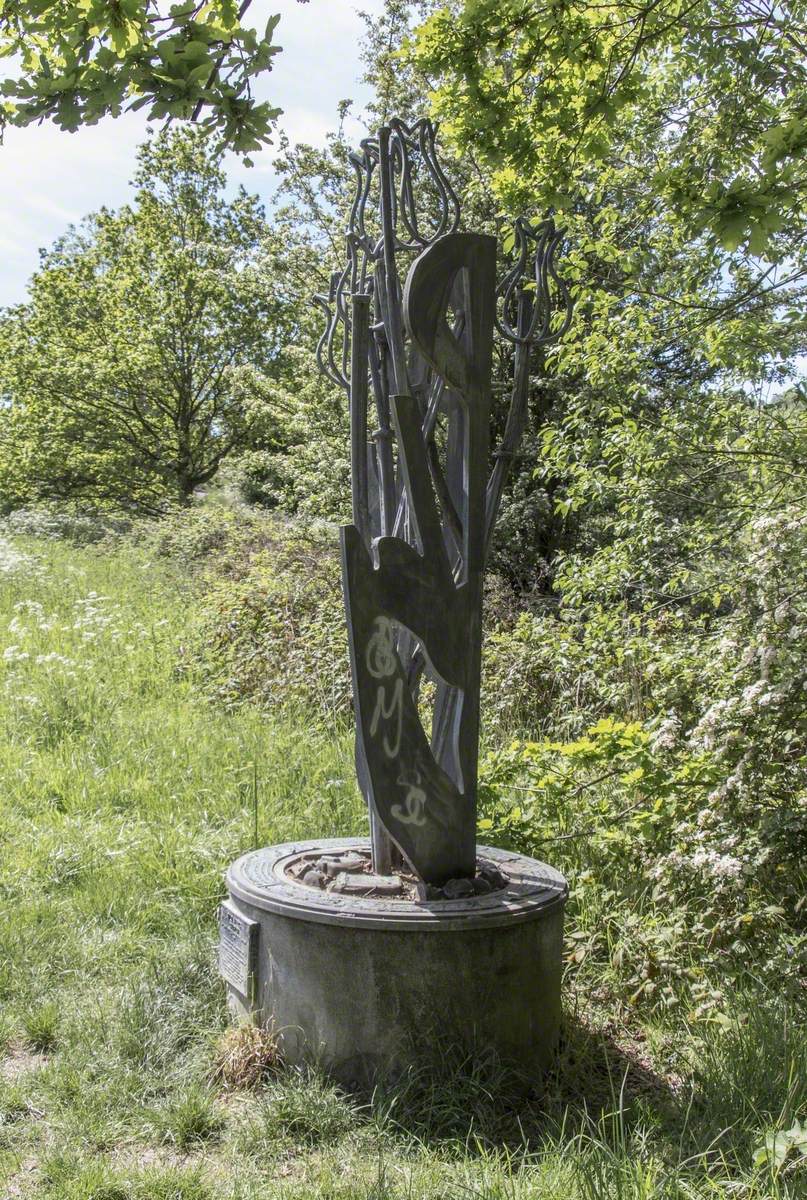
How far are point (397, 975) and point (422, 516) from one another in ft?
4.86

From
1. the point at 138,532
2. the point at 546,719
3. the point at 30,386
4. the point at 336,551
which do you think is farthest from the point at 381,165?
the point at 30,386

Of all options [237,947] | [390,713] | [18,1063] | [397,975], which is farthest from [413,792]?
[18,1063]

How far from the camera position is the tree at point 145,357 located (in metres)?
24.0

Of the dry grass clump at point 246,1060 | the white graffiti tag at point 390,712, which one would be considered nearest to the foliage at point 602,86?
the white graffiti tag at point 390,712

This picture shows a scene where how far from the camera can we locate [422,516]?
12.0 feet

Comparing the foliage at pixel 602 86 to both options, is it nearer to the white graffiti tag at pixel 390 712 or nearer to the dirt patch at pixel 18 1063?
the white graffiti tag at pixel 390 712

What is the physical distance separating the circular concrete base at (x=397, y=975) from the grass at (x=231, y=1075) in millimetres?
101

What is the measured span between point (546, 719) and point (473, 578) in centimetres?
364

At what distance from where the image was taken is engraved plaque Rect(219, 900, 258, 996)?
11.8 ft

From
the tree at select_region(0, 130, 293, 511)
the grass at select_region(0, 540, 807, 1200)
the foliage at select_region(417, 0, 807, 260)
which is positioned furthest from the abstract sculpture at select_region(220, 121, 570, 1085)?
the tree at select_region(0, 130, 293, 511)

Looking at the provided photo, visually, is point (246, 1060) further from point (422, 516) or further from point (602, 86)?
point (602, 86)

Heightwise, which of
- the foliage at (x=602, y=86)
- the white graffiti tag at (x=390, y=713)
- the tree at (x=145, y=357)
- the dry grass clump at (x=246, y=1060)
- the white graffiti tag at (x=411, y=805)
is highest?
the tree at (x=145, y=357)

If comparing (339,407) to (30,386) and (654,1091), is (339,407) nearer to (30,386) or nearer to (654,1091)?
(654,1091)

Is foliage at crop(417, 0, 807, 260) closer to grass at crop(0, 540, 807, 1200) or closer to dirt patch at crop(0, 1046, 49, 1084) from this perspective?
grass at crop(0, 540, 807, 1200)
